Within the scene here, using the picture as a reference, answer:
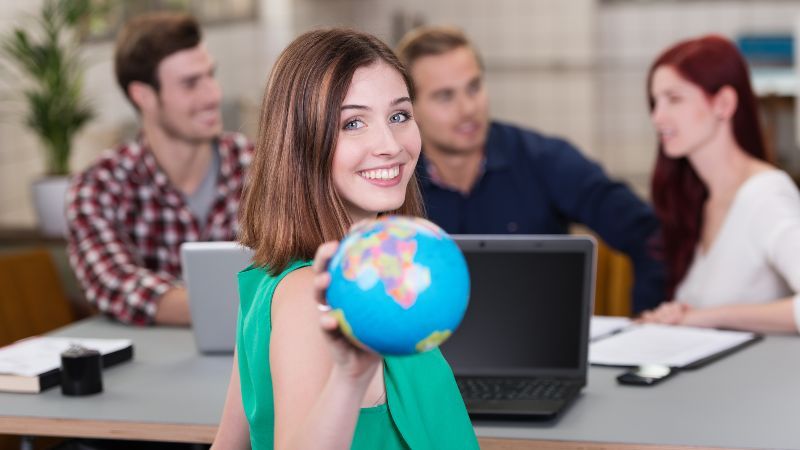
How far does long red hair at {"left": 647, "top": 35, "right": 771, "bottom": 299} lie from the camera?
2682 mm

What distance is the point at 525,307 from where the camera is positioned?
80.0 inches

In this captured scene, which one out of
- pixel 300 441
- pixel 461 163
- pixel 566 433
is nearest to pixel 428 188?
pixel 461 163

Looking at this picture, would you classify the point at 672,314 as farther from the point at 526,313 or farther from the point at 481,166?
the point at 481,166

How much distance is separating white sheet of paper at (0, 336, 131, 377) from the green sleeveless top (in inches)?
32.3

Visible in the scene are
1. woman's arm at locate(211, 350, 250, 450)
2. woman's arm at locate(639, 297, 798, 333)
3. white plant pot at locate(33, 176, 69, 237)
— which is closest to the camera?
woman's arm at locate(211, 350, 250, 450)

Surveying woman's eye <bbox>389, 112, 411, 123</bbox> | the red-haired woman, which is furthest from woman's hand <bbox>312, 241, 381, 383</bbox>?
the red-haired woman

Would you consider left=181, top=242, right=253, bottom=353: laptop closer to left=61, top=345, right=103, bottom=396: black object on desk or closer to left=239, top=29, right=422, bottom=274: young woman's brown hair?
left=61, top=345, right=103, bottom=396: black object on desk

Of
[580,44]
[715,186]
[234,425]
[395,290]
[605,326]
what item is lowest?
[605,326]

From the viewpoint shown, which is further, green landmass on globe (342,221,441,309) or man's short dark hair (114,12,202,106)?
man's short dark hair (114,12,202,106)

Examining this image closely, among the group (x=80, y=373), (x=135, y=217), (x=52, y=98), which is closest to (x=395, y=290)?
(x=80, y=373)

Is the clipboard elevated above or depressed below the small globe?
below

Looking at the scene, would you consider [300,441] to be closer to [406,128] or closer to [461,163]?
[406,128]

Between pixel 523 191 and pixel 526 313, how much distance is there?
1.19m

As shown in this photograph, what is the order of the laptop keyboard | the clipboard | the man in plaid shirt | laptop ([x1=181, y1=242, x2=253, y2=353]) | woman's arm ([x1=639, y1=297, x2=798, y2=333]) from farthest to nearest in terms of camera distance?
1. the man in plaid shirt
2. woman's arm ([x1=639, y1=297, x2=798, y2=333])
3. laptop ([x1=181, y1=242, x2=253, y2=353])
4. the clipboard
5. the laptop keyboard
